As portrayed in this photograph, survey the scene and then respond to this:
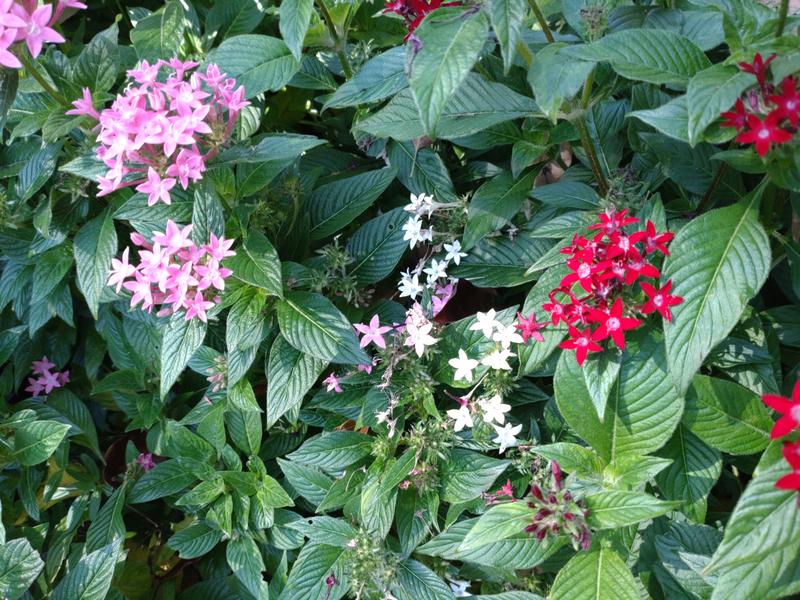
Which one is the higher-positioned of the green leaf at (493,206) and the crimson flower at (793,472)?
the crimson flower at (793,472)

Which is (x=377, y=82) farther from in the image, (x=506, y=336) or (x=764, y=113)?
(x=764, y=113)

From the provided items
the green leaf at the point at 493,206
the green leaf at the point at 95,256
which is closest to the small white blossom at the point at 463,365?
the green leaf at the point at 493,206

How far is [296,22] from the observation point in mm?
1357

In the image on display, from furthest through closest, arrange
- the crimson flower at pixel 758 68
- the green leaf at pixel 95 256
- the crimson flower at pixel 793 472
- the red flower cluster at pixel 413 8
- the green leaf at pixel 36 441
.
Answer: the green leaf at pixel 36 441 → the green leaf at pixel 95 256 → the red flower cluster at pixel 413 8 → the crimson flower at pixel 758 68 → the crimson flower at pixel 793 472

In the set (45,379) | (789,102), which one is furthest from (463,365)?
(45,379)

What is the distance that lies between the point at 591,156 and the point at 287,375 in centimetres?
72

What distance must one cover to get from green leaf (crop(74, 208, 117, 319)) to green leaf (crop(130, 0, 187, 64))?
0.41m

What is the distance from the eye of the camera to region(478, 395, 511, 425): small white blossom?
1365 millimetres

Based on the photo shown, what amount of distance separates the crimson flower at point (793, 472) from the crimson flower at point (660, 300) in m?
0.25

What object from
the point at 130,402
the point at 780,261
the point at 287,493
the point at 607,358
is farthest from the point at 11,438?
the point at 780,261

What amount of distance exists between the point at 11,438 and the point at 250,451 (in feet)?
1.98

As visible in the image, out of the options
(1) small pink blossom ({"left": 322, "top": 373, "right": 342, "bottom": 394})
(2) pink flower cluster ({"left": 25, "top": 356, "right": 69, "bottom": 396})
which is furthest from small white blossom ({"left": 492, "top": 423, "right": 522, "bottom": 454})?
(2) pink flower cluster ({"left": 25, "top": 356, "right": 69, "bottom": 396})

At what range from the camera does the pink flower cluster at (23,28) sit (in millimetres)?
1275

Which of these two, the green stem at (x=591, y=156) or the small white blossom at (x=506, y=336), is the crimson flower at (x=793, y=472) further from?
the green stem at (x=591, y=156)
